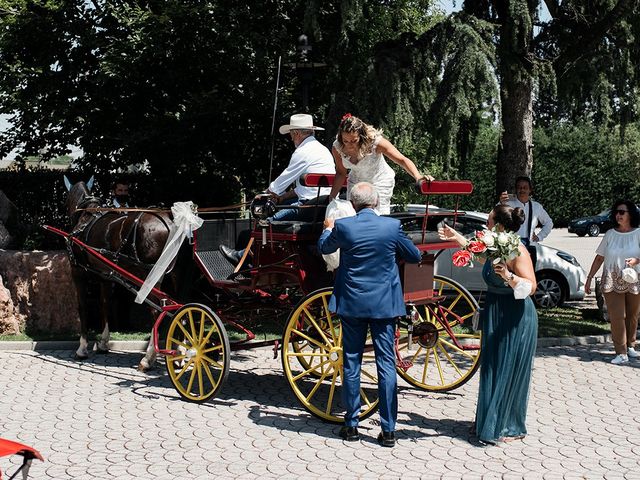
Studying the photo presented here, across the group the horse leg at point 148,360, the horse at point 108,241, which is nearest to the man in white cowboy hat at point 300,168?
the horse at point 108,241

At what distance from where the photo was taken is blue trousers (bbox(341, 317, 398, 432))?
22.1 ft

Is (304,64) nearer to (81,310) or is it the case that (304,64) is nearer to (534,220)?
(534,220)

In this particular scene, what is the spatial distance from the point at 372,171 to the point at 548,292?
7713 mm

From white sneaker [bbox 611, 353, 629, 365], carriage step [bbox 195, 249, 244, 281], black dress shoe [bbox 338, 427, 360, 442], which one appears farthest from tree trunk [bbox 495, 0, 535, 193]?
black dress shoe [bbox 338, 427, 360, 442]

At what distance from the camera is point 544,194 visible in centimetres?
3831

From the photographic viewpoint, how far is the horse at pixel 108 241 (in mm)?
9648

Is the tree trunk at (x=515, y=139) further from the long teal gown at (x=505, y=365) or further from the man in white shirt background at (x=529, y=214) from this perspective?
the long teal gown at (x=505, y=365)

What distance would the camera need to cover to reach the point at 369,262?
6766mm

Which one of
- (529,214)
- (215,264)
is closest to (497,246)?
(215,264)

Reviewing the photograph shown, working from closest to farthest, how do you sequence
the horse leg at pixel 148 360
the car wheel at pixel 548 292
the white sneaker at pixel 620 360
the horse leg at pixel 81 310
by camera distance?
the horse leg at pixel 148 360 → the white sneaker at pixel 620 360 → the horse leg at pixel 81 310 → the car wheel at pixel 548 292

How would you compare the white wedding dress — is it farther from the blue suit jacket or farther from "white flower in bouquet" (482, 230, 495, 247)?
"white flower in bouquet" (482, 230, 495, 247)

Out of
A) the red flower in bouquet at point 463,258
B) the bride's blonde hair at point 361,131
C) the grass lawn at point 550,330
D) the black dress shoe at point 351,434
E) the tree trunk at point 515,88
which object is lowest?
the black dress shoe at point 351,434

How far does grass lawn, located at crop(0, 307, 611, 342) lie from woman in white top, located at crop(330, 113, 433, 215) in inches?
136

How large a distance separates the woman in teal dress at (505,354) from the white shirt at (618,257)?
140 inches
